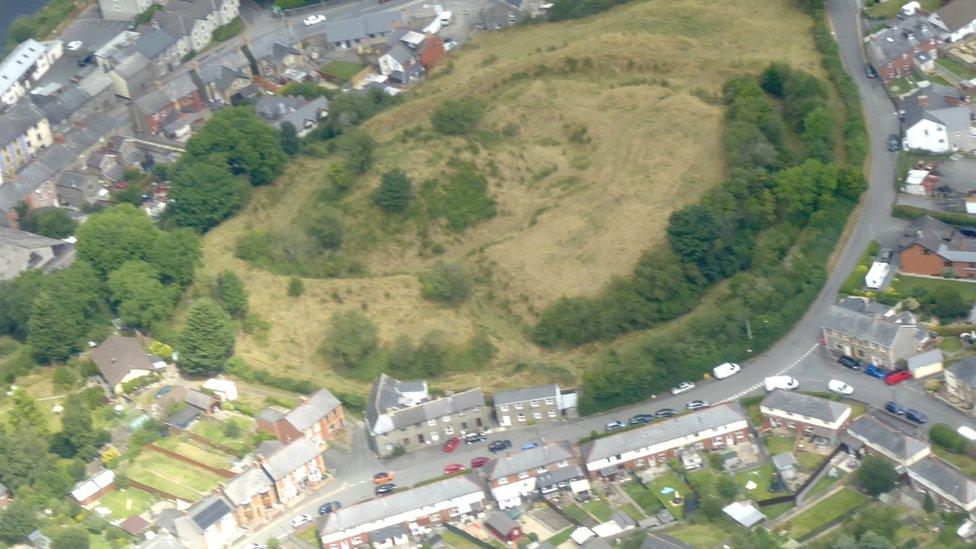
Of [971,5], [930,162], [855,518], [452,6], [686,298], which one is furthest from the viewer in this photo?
[452,6]

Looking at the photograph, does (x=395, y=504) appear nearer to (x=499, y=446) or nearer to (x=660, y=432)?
(x=499, y=446)

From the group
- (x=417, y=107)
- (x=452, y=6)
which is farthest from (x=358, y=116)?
(x=452, y=6)

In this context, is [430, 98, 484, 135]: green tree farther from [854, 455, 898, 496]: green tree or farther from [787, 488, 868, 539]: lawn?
[854, 455, 898, 496]: green tree

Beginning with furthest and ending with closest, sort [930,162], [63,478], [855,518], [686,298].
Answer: [930,162] → [686,298] → [63,478] → [855,518]

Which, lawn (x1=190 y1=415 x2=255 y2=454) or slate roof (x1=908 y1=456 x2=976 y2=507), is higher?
slate roof (x1=908 y1=456 x2=976 y2=507)

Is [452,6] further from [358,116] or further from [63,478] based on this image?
[63,478]

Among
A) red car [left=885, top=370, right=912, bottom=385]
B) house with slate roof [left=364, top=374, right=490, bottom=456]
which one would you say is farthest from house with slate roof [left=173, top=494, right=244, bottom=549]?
red car [left=885, top=370, right=912, bottom=385]
